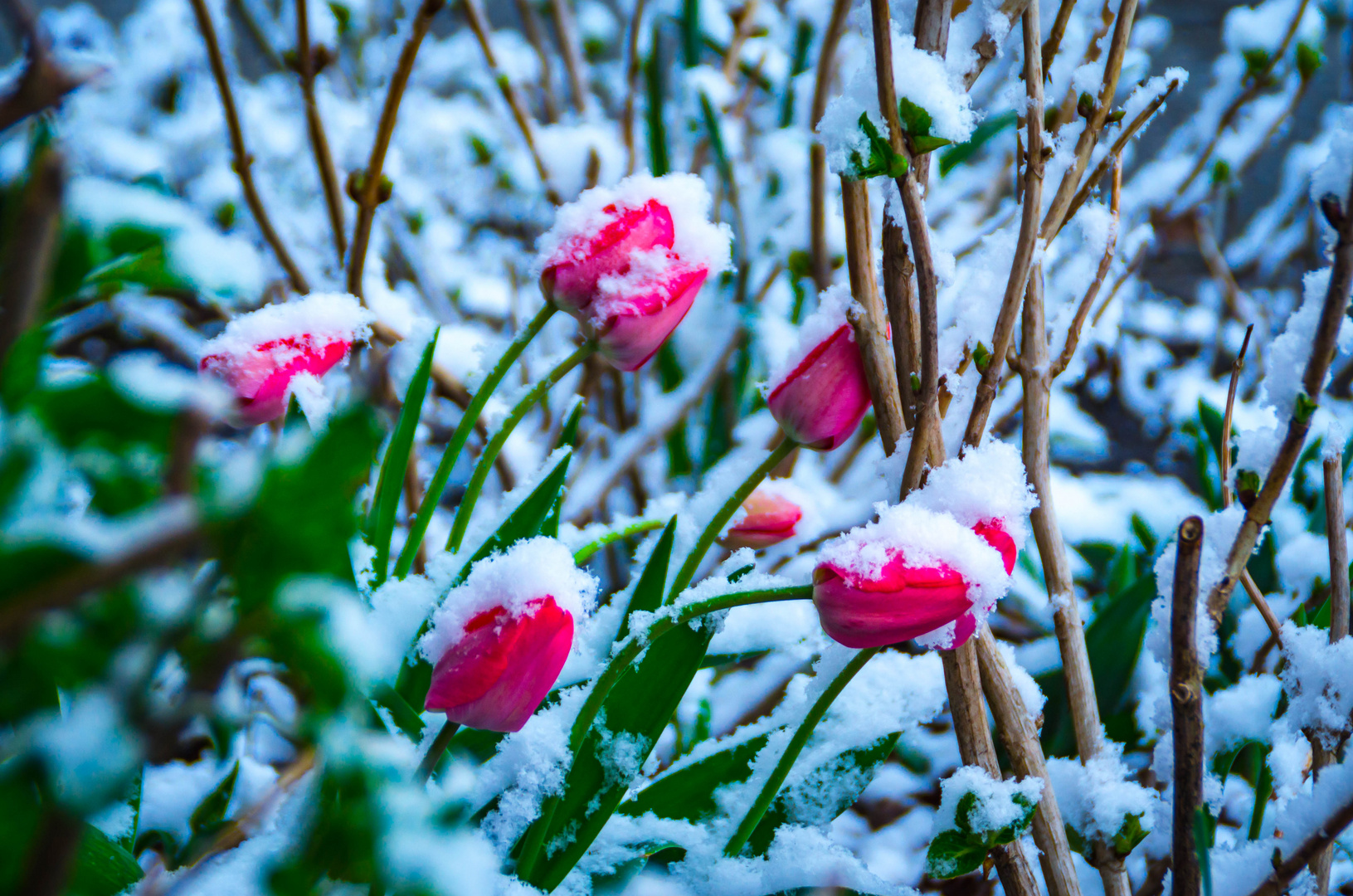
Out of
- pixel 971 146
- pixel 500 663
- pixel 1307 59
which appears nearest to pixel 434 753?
pixel 500 663

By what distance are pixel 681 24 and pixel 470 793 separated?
108 cm

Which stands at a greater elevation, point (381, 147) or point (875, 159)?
point (381, 147)

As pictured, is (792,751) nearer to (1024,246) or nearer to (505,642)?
(505,642)

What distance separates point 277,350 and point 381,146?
28 cm

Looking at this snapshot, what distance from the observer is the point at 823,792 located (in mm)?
481

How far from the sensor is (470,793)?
1.44 feet

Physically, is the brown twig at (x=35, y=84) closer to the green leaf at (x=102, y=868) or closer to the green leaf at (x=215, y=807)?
the green leaf at (x=102, y=868)

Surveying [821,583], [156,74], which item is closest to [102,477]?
[821,583]

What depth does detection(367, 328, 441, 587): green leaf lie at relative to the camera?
50 cm

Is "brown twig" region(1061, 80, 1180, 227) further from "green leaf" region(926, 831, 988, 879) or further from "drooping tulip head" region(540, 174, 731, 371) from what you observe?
"green leaf" region(926, 831, 988, 879)

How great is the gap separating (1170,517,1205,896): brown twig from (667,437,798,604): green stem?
17 centimetres

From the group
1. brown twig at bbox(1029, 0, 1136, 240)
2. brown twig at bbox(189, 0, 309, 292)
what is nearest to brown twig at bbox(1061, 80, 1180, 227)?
brown twig at bbox(1029, 0, 1136, 240)

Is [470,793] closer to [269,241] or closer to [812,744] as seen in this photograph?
[812,744]

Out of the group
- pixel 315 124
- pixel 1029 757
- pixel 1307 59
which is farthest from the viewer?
pixel 1307 59
